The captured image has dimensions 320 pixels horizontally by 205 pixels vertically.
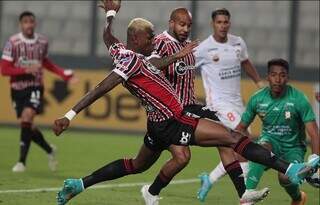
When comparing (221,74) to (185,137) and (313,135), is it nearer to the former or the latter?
(313,135)

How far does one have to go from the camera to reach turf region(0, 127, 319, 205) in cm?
1119

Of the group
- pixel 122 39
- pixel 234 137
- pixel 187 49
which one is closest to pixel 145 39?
pixel 187 49

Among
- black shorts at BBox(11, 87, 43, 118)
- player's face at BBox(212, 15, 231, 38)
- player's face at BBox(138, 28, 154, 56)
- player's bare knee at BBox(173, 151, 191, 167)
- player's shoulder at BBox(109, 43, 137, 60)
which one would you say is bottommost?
black shorts at BBox(11, 87, 43, 118)

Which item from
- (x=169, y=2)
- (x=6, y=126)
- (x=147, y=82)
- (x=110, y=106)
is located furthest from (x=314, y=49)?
(x=147, y=82)

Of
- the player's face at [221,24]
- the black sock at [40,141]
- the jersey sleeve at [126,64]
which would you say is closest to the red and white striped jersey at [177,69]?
the jersey sleeve at [126,64]

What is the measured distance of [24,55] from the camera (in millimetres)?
14836

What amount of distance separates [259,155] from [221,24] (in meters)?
3.81

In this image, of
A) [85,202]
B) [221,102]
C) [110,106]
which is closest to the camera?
[85,202]

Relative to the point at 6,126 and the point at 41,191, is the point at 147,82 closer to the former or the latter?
the point at 41,191

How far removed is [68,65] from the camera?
71.5 feet

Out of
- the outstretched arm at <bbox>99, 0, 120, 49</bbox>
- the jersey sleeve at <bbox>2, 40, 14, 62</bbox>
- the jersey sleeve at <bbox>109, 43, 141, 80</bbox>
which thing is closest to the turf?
the jersey sleeve at <bbox>2, 40, 14, 62</bbox>

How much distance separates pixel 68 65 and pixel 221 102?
944 centimetres

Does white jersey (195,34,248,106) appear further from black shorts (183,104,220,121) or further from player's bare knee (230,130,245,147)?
player's bare knee (230,130,245,147)

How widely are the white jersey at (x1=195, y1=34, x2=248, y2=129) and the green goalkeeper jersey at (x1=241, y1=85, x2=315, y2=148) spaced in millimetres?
2195
